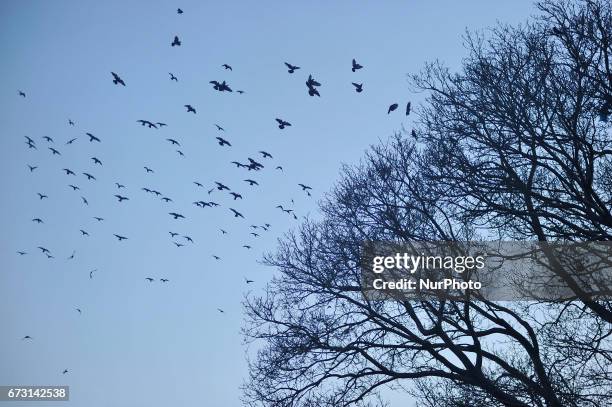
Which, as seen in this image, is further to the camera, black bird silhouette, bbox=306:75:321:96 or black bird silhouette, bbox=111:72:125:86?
black bird silhouette, bbox=111:72:125:86

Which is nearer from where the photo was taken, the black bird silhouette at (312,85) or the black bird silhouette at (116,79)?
the black bird silhouette at (312,85)

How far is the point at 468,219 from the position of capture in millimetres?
12523

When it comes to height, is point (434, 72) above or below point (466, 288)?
above

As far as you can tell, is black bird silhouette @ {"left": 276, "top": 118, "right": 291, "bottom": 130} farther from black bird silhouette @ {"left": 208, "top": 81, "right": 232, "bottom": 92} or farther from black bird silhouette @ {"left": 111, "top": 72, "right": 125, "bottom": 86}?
black bird silhouette @ {"left": 111, "top": 72, "right": 125, "bottom": 86}

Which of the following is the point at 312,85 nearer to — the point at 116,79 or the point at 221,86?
the point at 221,86

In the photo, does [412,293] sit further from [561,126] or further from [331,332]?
[561,126]

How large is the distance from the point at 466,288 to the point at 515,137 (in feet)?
10.2

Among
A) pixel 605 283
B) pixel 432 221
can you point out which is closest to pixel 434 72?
pixel 432 221

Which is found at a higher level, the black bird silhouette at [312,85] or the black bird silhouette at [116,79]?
the black bird silhouette at [116,79]

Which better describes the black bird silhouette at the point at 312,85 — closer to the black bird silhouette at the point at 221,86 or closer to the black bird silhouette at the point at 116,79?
the black bird silhouette at the point at 221,86

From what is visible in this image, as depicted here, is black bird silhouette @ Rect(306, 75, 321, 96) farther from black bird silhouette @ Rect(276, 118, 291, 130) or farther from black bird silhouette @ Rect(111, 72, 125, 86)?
black bird silhouette @ Rect(111, 72, 125, 86)

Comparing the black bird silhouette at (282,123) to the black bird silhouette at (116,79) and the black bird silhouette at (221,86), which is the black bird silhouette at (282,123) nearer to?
the black bird silhouette at (221,86)

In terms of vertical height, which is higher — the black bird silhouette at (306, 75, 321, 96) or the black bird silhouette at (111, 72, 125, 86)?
the black bird silhouette at (111, 72, 125, 86)

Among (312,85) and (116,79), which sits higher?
(116,79)
